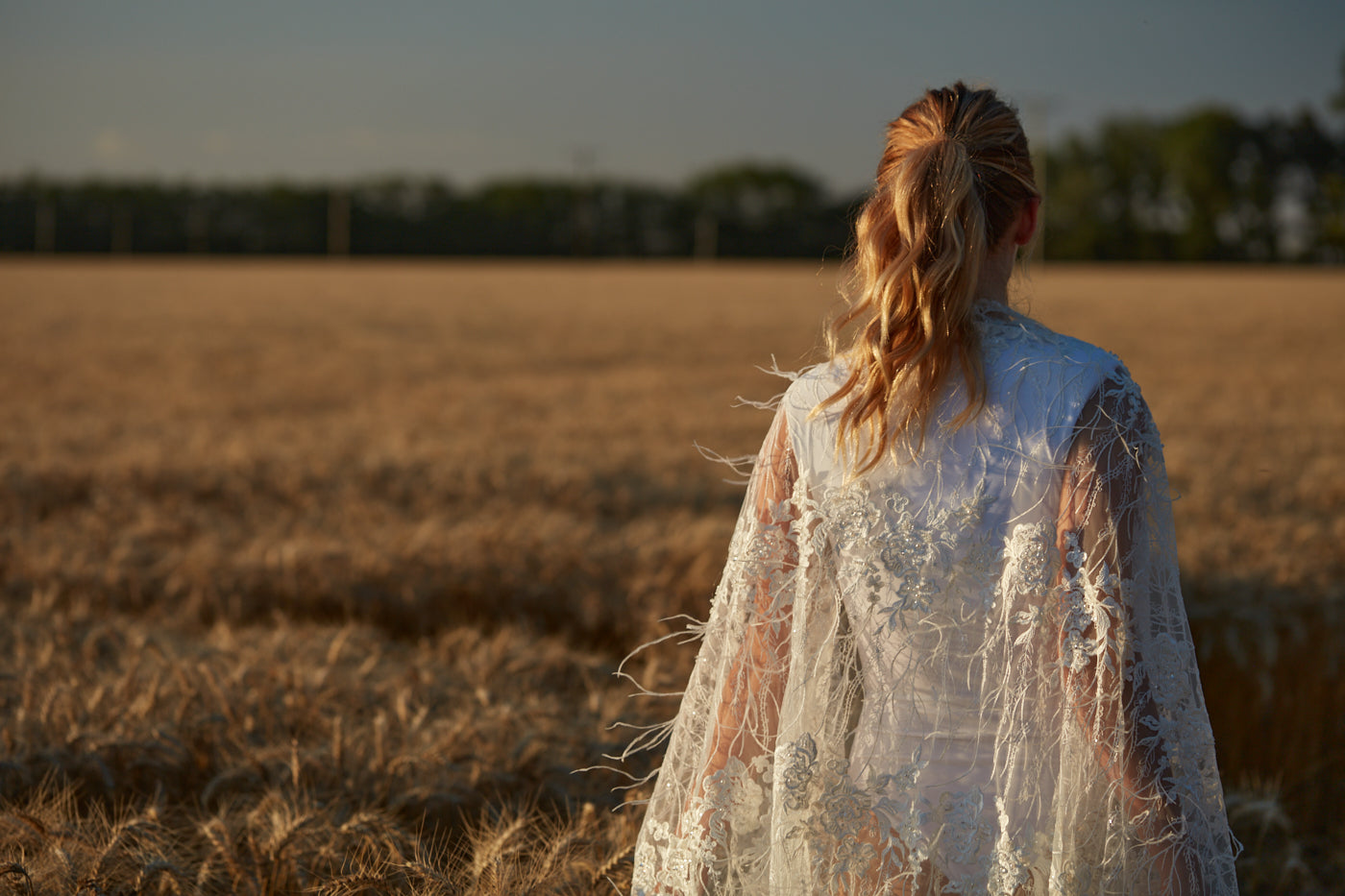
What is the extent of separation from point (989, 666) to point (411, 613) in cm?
335

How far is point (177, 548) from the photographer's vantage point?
16.0 feet

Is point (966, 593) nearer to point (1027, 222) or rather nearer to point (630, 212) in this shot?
point (1027, 222)

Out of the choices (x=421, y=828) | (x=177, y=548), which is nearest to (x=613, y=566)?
(x=177, y=548)

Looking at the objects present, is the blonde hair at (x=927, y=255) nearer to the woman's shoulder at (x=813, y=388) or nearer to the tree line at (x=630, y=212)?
the woman's shoulder at (x=813, y=388)

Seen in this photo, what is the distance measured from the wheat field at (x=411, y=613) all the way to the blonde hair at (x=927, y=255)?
289mm

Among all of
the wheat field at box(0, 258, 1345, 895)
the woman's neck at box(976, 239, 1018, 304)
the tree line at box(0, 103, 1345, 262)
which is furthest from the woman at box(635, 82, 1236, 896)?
the tree line at box(0, 103, 1345, 262)

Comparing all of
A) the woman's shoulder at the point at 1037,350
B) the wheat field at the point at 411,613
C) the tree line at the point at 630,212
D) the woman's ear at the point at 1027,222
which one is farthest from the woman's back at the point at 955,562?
the tree line at the point at 630,212

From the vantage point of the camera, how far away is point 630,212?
68562 millimetres

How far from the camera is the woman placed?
4.80 ft

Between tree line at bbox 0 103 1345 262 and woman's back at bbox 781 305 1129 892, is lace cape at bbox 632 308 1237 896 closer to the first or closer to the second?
woman's back at bbox 781 305 1129 892

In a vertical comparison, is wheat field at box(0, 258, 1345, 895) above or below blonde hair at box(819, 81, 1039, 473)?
below

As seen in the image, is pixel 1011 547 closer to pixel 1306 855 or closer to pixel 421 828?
pixel 421 828

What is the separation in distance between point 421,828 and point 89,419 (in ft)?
23.2

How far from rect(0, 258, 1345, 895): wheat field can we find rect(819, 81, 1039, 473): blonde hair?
29 centimetres
